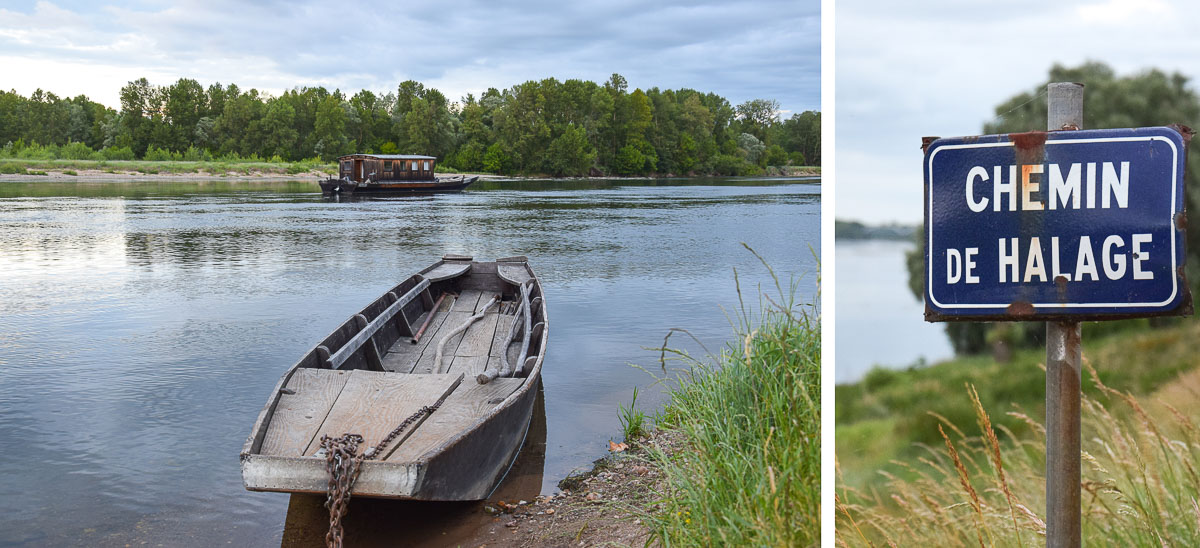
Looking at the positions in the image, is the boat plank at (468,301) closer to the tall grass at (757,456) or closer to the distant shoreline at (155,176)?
the tall grass at (757,456)

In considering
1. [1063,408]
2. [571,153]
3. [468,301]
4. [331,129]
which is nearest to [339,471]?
[1063,408]

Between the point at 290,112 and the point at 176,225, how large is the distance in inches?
718

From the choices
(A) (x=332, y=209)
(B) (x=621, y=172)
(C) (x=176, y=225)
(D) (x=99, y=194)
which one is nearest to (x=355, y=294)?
(C) (x=176, y=225)

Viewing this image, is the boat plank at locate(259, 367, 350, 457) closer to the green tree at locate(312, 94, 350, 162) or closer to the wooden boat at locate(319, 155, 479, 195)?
the wooden boat at locate(319, 155, 479, 195)

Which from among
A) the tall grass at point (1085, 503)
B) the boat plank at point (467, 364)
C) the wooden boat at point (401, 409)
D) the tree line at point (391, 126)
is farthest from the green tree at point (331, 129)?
the tall grass at point (1085, 503)

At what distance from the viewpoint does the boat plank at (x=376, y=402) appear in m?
3.40

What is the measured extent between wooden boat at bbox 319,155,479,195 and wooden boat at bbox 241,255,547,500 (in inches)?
882

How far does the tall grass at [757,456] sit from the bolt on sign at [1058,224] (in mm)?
481

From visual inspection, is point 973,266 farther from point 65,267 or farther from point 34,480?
point 65,267

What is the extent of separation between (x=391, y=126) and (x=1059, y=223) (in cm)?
3754

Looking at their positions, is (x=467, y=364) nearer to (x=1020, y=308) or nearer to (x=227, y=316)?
(x=1020, y=308)

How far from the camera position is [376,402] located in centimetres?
370

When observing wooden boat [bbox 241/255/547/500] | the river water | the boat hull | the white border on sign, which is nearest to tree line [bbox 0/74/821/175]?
the boat hull

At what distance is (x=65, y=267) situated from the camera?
13273mm
